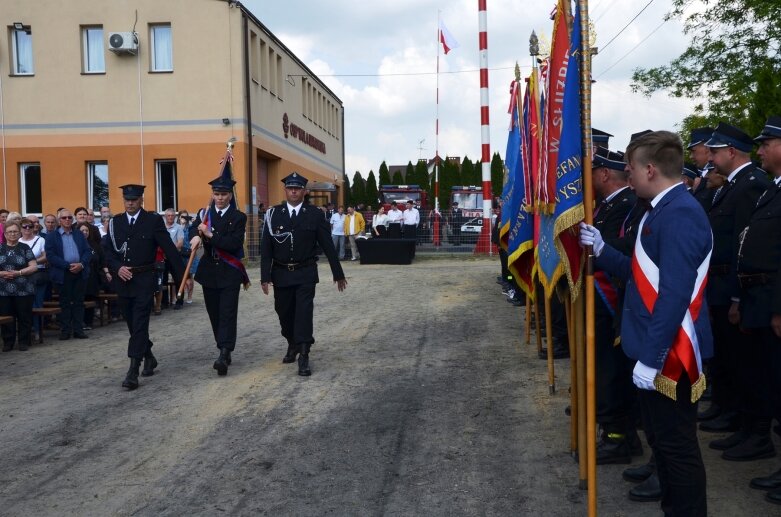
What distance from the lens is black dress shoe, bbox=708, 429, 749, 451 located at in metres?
5.20

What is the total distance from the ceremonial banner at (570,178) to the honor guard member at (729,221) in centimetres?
125

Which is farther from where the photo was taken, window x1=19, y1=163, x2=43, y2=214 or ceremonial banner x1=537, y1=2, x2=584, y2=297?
window x1=19, y1=163, x2=43, y2=214

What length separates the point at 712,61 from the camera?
20234 mm

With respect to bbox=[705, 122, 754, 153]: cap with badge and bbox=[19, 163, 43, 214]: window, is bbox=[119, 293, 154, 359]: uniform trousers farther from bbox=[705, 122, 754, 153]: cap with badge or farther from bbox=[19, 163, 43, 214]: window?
bbox=[19, 163, 43, 214]: window

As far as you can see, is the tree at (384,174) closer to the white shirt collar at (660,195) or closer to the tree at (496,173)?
the tree at (496,173)

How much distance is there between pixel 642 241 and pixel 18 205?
1064 inches

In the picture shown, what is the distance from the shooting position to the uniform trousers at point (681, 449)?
3.59 metres

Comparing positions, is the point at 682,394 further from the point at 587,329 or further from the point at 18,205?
the point at 18,205

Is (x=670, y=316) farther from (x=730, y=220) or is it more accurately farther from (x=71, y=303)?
(x=71, y=303)

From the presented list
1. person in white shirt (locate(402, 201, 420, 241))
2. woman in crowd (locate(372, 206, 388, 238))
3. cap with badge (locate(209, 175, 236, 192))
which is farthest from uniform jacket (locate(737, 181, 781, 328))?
person in white shirt (locate(402, 201, 420, 241))

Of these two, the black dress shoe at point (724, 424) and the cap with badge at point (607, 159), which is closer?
the cap with badge at point (607, 159)

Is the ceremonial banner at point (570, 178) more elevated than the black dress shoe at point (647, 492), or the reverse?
the ceremonial banner at point (570, 178)

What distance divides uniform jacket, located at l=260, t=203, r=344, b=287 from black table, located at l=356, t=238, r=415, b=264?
549 inches

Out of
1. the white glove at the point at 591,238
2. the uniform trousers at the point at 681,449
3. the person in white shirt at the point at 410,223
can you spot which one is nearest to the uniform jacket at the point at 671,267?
the uniform trousers at the point at 681,449
